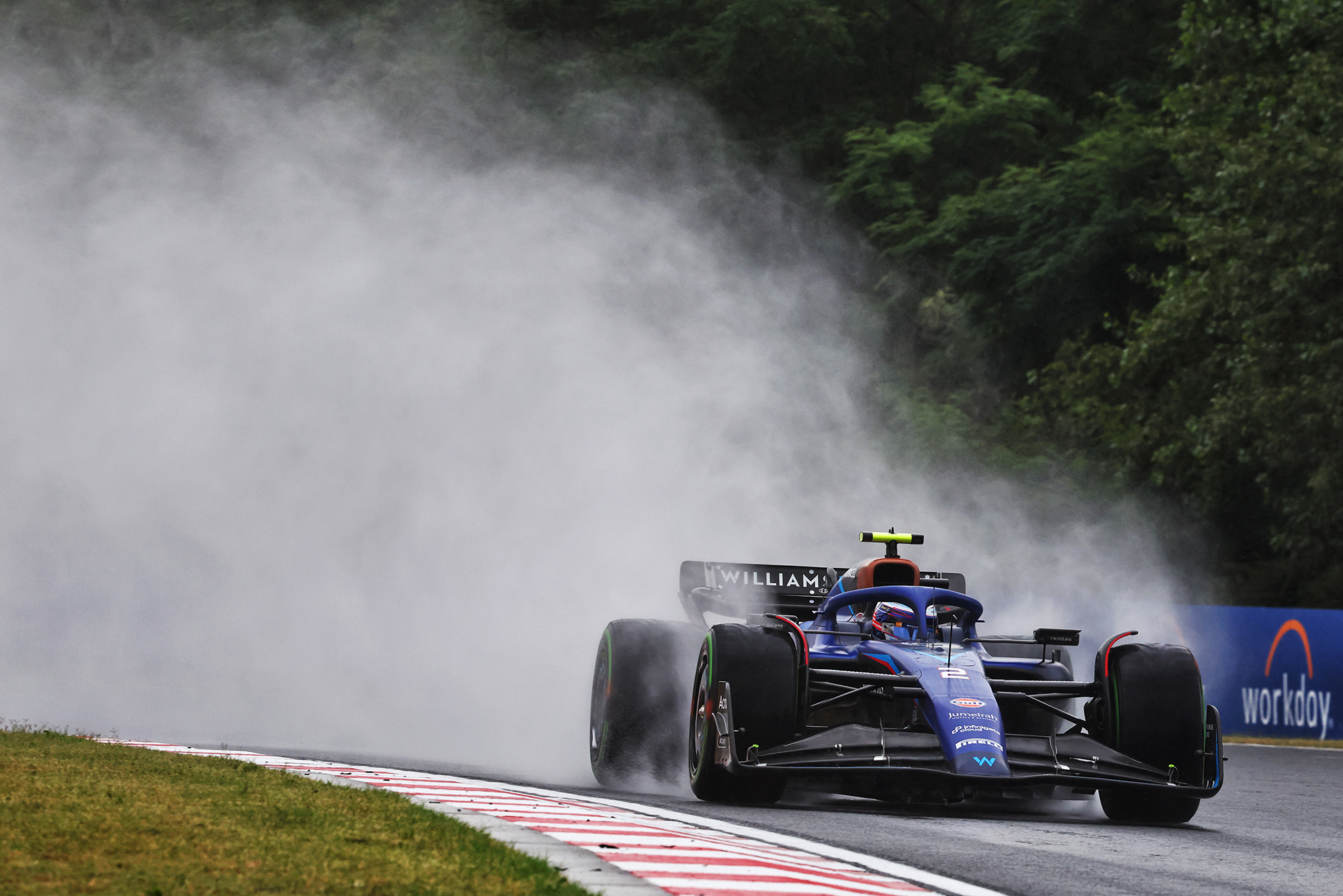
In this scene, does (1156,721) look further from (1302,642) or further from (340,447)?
(340,447)

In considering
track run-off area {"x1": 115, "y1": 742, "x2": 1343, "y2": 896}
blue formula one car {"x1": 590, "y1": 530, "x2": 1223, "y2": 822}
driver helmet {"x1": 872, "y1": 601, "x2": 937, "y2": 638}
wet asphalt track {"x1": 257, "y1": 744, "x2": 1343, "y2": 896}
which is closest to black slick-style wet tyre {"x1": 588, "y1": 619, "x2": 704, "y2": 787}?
blue formula one car {"x1": 590, "y1": 530, "x2": 1223, "y2": 822}

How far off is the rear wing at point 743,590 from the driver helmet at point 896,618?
1.44 metres

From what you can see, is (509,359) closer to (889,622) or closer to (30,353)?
(30,353)

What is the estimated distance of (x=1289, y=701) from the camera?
2077 cm

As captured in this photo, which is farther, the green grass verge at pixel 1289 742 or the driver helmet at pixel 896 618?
the green grass verge at pixel 1289 742

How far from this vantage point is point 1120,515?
3300cm

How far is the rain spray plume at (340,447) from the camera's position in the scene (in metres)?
18.6

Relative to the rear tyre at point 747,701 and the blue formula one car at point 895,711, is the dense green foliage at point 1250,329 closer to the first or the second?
the blue formula one car at point 895,711

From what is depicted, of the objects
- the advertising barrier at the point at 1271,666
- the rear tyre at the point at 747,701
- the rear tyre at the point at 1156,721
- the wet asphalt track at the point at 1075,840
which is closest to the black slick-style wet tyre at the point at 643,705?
the wet asphalt track at the point at 1075,840

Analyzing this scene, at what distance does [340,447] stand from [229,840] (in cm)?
1363

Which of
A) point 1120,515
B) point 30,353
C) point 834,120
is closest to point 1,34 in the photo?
point 30,353

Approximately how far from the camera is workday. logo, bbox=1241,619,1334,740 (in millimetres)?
20484

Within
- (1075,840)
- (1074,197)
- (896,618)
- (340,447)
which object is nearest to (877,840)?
(1075,840)

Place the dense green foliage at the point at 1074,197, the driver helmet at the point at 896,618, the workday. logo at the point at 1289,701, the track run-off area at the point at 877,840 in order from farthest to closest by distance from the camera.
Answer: the dense green foliage at the point at 1074,197 → the workday. logo at the point at 1289,701 → the driver helmet at the point at 896,618 → the track run-off area at the point at 877,840
